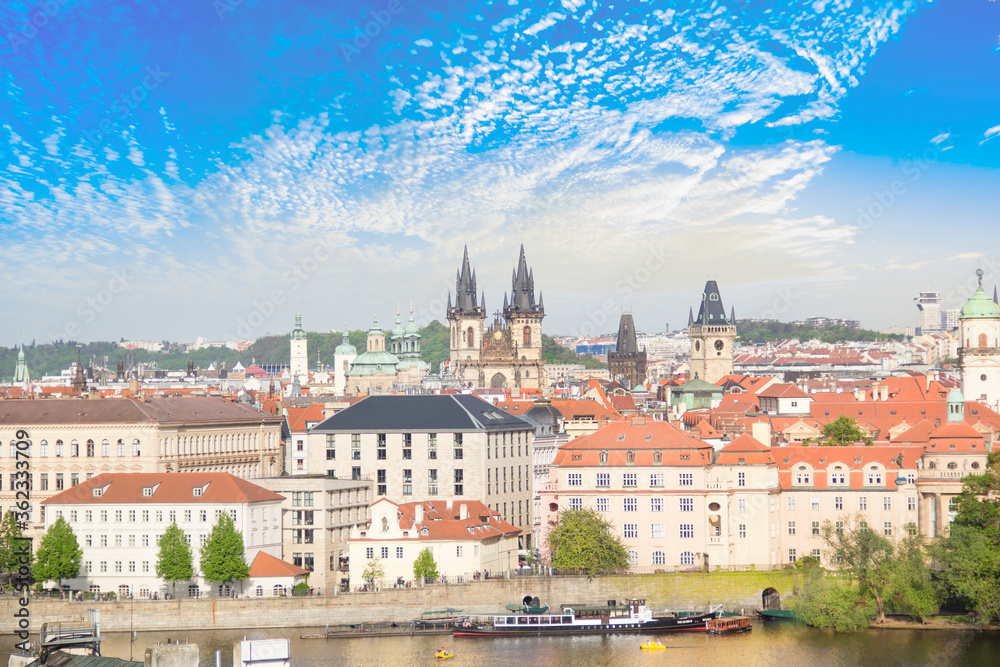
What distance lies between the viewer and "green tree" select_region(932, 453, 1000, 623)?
84438mm

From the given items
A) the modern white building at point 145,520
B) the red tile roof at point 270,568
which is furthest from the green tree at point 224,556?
the modern white building at point 145,520

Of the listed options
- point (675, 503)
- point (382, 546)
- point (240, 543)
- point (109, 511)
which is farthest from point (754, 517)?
point (109, 511)

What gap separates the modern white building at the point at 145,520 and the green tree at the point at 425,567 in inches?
396

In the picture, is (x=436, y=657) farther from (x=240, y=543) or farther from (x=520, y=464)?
(x=520, y=464)

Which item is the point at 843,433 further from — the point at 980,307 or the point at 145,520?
the point at 145,520

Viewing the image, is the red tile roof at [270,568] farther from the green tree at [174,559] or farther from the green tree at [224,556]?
the green tree at [174,559]

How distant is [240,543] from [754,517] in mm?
31583

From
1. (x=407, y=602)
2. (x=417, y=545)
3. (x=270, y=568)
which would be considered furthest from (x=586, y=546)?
(x=270, y=568)

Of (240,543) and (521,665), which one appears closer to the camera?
(521,665)

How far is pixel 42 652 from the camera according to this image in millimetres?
43844

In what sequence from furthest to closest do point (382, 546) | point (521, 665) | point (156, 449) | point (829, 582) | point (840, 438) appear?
point (840, 438) → point (156, 449) → point (382, 546) → point (829, 582) → point (521, 665)

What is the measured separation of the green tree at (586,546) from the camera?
3743 inches

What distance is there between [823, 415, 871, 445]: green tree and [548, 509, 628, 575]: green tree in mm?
32136

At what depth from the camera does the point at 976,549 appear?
85.5 metres
